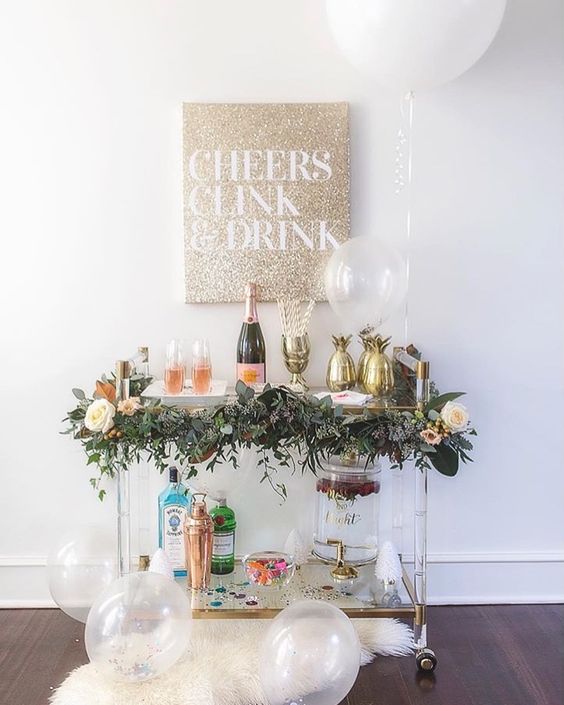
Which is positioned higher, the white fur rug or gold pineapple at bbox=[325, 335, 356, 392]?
gold pineapple at bbox=[325, 335, 356, 392]

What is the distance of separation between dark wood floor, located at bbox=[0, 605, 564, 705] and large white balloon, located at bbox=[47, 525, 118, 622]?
131 mm

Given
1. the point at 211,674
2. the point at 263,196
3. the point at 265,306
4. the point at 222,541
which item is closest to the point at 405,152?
the point at 263,196

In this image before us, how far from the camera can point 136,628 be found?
6.43 ft

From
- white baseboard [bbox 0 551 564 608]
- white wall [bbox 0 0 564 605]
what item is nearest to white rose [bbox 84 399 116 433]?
white wall [bbox 0 0 564 605]

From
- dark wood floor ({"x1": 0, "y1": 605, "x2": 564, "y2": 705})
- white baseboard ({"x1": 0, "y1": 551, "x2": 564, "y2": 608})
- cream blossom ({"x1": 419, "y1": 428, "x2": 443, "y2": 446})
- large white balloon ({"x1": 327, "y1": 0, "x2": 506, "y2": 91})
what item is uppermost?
large white balloon ({"x1": 327, "y1": 0, "x2": 506, "y2": 91})

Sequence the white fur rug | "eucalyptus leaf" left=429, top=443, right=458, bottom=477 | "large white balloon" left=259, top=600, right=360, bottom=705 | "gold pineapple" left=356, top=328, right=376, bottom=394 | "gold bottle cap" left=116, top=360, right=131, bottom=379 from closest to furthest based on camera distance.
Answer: "large white balloon" left=259, top=600, right=360, bottom=705, the white fur rug, "gold bottle cap" left=116, top=360, right=131, bottom=379, "eucalyptus leaf" left=429, top=443, right=458, bottom=477, "gold pineapple" left=356, top=328, right=376, bottom=394

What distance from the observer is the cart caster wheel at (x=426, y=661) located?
7.18 feet

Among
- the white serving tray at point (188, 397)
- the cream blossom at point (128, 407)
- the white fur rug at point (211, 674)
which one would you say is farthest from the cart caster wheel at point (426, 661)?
the cream blossom at point (128, 407)

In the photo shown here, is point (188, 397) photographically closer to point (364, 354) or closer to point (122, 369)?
point (122, 369)

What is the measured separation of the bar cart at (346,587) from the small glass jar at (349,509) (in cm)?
5

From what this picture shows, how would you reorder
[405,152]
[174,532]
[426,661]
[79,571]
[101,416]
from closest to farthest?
[101,416]
[426,661]
[79,571]
[174,532]
[405,152]

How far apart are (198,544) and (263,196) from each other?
1045 mm

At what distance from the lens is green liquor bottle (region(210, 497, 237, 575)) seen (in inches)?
95.8

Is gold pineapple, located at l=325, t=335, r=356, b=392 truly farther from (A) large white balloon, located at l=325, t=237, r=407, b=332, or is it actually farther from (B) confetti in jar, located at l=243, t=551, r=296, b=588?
(B) confetti in jar, located at l=243, t=551, r=296, b=588
